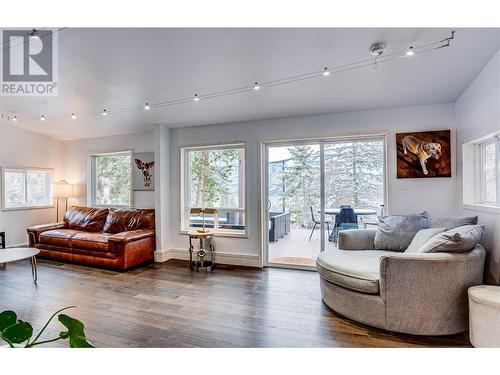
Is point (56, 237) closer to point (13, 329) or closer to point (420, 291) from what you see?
point (13, 329)

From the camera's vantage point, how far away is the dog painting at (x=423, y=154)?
321cm

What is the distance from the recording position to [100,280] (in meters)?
3.49

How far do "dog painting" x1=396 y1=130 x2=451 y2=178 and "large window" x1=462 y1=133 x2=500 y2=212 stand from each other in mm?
209

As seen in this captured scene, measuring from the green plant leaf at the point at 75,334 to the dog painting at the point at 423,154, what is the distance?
372 cm

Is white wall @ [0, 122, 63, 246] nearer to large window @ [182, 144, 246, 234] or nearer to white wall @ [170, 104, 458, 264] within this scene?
white wall @ [170, 104, 458, 264]

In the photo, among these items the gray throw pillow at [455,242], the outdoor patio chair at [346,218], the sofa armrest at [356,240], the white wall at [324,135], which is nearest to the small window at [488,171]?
the white wall at [324,135]

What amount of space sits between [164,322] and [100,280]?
1.71 m

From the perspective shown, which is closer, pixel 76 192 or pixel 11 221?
pixel 11 221

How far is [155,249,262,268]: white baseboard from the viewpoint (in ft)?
13.5

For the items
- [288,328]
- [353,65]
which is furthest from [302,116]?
[288,328]

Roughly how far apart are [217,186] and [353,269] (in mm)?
2750

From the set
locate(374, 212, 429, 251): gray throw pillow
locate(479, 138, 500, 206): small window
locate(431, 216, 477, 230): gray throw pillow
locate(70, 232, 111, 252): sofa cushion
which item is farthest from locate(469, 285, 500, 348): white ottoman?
locate(70, 232, 111, 252): sofa cushion
